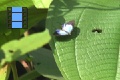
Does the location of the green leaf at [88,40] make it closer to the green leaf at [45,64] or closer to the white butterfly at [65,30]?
the white butterfly at [65,30]

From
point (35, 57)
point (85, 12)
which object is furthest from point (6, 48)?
point (35, 57)

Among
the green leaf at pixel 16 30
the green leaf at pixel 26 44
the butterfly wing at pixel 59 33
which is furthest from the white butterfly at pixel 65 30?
the green leaf at pixel 26 44

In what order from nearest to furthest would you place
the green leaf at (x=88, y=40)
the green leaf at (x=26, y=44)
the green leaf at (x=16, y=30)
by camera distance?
the green leaf at (x=26, y=44)
the green leaf at (x=88, y=40)
the green leaf at (x=16, y=30)

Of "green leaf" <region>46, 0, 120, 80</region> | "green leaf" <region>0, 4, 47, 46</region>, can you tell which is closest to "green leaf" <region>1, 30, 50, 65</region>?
"green leaf" <region>46, 0, 120, 80</region>

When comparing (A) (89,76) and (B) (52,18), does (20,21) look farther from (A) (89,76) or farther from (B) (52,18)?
(A) (89,76)

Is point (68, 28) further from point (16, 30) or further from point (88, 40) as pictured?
point (16, 30)

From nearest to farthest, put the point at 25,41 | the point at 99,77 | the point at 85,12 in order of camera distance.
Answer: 1. the point at 25,41
2. the point at 99,77
3. the point at 85,12
